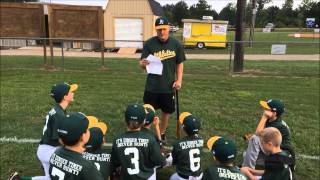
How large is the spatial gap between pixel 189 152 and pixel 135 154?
2.53 feet

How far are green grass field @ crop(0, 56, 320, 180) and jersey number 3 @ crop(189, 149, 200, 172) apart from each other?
0.89 m

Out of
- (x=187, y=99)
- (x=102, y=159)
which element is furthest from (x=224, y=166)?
(x=187, y=99)

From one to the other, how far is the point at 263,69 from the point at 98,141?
42.6ft

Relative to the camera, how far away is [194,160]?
431cm

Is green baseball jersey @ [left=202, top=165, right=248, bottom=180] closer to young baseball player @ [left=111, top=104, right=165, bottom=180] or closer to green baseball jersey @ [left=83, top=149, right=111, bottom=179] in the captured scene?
young baseball player @ [left=111, top=104, right=165, bottom=180]

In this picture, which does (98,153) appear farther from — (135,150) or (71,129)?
(71,129)

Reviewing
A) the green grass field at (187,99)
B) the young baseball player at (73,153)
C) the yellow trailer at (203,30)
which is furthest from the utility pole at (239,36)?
the yellow trailer at (203,30)

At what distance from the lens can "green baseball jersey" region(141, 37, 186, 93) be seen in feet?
19.6

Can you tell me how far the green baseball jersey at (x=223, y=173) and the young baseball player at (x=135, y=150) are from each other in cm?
76

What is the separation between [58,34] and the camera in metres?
16.6

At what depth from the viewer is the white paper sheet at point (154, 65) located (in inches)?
234

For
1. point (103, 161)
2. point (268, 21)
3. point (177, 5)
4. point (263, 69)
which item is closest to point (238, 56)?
point (263, 69)

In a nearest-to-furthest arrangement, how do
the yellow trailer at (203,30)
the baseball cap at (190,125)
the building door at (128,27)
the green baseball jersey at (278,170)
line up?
the green baseball jersey at (278,170) < the baseball cap at (190,125) < the building door at (128,27) < the yellow trailer at (203,30)

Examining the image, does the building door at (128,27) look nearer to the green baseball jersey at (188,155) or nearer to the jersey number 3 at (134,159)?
the green baseball jersey at (188,155)
